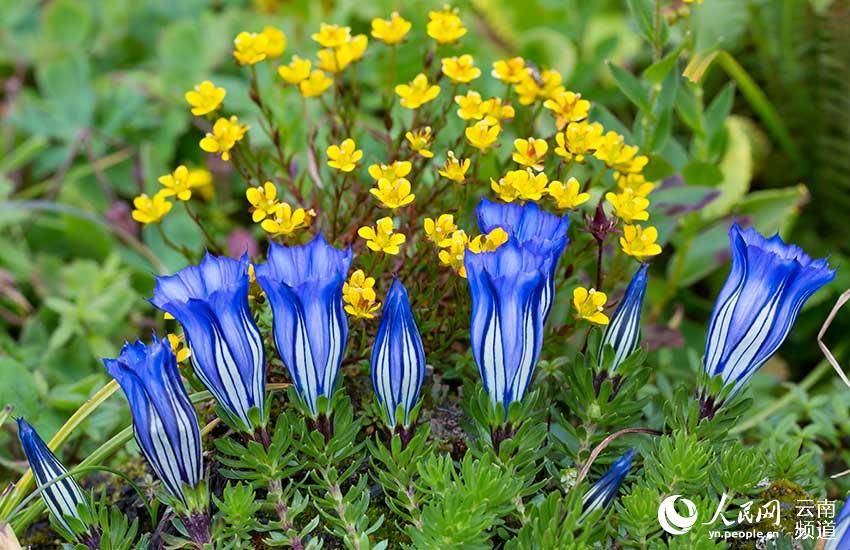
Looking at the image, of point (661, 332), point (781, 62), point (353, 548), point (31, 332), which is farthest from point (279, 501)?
point (781, 62)

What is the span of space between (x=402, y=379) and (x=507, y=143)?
1.31 meters

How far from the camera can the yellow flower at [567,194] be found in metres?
1.52

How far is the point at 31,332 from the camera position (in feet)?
8.03

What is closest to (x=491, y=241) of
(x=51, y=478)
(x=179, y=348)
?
(x=179, y=348)

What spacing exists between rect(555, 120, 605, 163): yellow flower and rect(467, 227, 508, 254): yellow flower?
0.79ft

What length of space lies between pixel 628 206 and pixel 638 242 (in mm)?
63

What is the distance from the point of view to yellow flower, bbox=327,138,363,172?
5.27ft

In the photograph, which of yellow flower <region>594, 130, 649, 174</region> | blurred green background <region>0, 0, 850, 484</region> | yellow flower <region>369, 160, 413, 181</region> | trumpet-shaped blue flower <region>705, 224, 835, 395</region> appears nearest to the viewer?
trumpet-shaped blue flower <region>705, 224, 835, 395</region>

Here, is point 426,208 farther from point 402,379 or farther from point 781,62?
point 781,62

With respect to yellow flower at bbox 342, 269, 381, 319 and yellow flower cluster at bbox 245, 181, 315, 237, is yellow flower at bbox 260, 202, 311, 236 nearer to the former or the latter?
yellow flower cluster at bbox 245, 181, 315, 237

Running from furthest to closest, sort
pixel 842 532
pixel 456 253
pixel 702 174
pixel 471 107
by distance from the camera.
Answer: pixel 702 174, pixel 471 107, pixel 456 253, pixel 842 532

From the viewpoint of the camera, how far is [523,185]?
4.99 feet

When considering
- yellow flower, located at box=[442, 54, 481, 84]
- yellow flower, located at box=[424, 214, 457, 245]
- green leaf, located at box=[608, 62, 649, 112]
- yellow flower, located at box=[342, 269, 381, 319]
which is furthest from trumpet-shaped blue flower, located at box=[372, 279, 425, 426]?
green leaf, located at box=[608, 62, 649, 112]

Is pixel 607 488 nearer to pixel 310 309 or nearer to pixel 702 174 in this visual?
pixel 310 309
